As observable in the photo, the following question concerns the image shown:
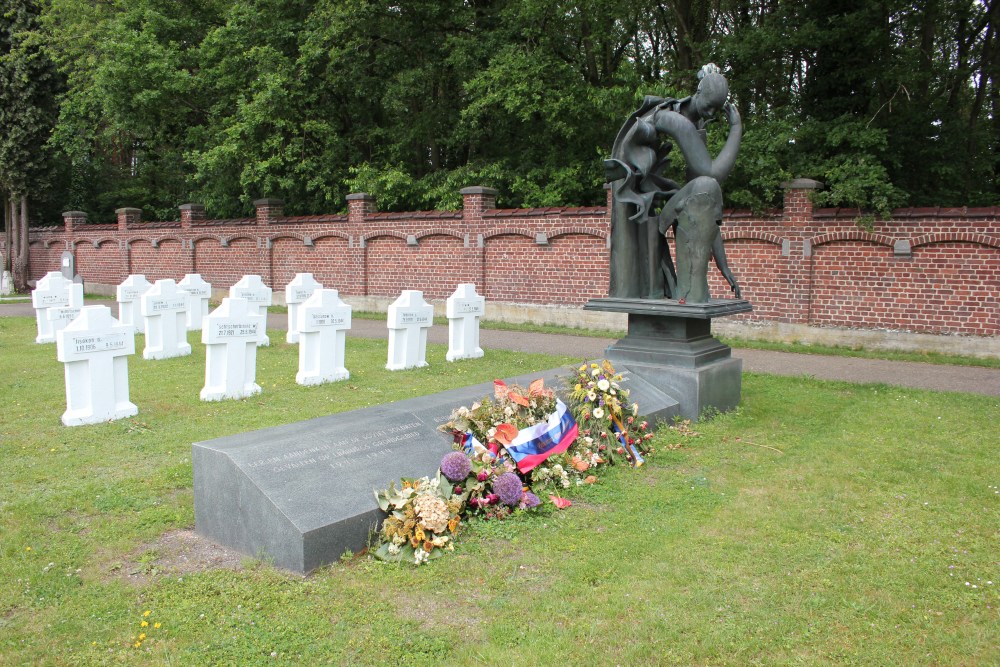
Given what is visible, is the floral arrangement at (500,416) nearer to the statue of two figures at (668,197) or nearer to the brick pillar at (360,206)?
the statue of two figures at (668,197)

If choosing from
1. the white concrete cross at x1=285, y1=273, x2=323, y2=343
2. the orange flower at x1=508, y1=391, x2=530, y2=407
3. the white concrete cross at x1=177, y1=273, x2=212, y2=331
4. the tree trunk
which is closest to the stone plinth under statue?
the orange flower at x1=508, y1=391, x2=530, y2=407

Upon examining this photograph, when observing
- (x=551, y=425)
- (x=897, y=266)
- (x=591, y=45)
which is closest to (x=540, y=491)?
(x=551, y=425)

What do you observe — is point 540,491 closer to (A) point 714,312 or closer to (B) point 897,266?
(A) point 714,312

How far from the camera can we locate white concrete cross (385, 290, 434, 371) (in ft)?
34.1

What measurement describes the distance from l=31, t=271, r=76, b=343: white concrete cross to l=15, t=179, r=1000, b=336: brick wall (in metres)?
6.24

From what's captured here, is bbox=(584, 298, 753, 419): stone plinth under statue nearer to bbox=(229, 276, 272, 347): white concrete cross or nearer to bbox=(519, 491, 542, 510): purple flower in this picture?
bbox=(519, 491, 542, 510): purple flower

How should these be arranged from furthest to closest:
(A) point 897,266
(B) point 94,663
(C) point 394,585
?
1. (A) point 897,266
2. (C) point 394,585
3. (B) point 94,663

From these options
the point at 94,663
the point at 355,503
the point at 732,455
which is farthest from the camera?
the point at 732,455

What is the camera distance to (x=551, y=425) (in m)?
5.44

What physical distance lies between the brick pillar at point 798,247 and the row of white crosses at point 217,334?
17.0 ft

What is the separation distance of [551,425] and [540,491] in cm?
48

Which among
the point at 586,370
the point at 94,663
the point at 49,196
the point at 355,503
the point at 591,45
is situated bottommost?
the point at 94,663

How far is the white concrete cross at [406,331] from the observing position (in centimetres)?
1038

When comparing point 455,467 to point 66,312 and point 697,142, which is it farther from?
point 66,312
